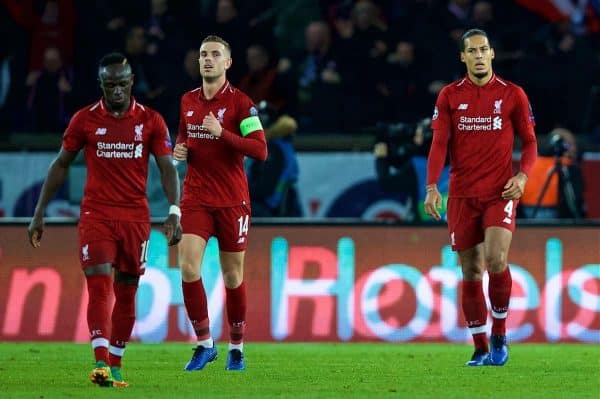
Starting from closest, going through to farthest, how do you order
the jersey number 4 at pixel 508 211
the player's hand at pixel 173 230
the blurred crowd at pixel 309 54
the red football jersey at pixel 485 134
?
1. the player's hand at pixel 173 230
2. the jersey number 4 at pixel 508 211
3. the red football jersey at pixel 485 134
4. the blurred crowd at pixel 309 54

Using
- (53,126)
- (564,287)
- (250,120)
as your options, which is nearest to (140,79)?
(53,126)

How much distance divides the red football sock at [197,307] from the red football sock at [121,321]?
1095 millimetres

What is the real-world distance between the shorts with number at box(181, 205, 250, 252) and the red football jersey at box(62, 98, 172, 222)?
1100 mm

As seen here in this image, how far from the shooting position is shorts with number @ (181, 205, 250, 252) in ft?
34.6

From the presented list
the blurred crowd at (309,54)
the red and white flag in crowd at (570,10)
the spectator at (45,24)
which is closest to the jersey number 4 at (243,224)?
the blurred crowd at (309,54)

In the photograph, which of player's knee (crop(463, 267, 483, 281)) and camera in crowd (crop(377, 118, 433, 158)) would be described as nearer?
player's knee (crop(463, 267, 483, 281))

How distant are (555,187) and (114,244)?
6995 mm

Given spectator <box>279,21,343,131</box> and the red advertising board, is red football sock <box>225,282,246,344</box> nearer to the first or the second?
the red advertising board

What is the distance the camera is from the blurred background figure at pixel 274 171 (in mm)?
15125

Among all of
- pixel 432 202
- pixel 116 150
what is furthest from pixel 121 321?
pixel 432 202

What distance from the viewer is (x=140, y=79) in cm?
1736

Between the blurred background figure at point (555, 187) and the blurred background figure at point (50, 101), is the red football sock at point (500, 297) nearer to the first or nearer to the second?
the blurred background figure at point (555, 187)

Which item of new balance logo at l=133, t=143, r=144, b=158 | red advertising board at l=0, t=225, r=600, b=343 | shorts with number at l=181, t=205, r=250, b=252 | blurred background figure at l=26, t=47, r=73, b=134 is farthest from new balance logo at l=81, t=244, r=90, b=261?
blurred background figure at l=26, t=47, r=73, b=134

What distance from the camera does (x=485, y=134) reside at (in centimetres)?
1082
